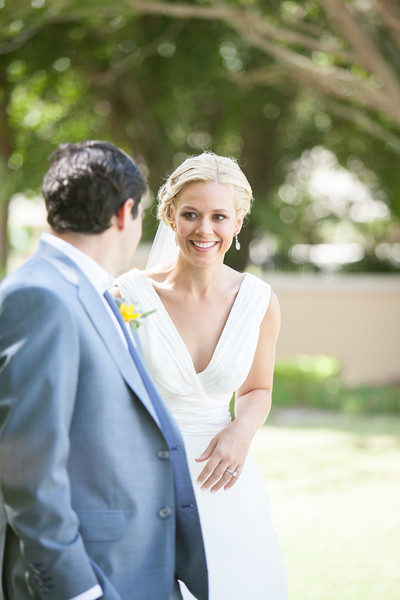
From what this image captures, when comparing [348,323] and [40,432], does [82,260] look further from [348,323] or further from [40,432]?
[348,323]

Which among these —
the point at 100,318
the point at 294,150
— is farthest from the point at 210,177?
the point at 294,150

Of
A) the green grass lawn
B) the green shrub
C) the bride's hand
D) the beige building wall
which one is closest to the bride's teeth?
the bride's hand

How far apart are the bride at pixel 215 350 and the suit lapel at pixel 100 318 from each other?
3.08 ft

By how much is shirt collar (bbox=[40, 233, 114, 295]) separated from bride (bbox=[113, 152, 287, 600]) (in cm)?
92

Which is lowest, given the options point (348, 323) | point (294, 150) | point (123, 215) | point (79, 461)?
point (348, 323)

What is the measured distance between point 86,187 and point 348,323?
15.0 m

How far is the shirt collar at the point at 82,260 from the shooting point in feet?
7.46

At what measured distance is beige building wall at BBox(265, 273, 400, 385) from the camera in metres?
16.7

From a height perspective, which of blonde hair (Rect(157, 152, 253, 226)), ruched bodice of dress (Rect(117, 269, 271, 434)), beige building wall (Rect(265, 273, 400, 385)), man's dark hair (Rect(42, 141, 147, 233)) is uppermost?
man's dark hair (Rect(42, 141, 147, 233))

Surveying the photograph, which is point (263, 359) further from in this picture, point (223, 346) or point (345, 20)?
point (345, 20)

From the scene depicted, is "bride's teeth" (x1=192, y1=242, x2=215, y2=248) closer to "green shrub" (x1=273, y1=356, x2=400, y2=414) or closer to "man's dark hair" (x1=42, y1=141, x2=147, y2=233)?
"man's dark hair" (x1=42, y1=141, x2=147, y2=233)

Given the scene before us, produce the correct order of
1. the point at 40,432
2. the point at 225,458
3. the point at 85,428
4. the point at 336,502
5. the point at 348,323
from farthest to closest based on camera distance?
the point at 348,323 → the point at 336,502 → the point at 225,458 → the point at 85,428 → the point at 40,432

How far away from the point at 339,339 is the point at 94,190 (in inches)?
585

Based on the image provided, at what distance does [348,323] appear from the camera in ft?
55.2
